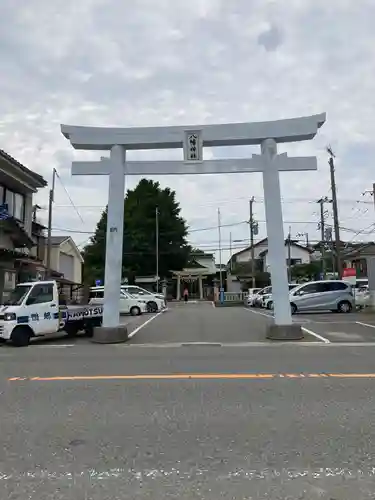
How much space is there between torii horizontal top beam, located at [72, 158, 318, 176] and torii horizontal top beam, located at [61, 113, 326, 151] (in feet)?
1.87

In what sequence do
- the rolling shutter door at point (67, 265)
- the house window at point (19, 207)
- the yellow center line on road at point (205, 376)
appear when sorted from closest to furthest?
1. the yellow center line on road at point (205, 376)
2. the house window at point (19, 207)
3. the rolling shutter door at point (67, 265)

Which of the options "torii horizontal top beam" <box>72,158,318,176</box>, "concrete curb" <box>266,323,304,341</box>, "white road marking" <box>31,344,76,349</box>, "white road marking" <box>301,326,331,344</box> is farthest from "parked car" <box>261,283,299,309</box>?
"white road marking" <box>31,344,76,349</box>

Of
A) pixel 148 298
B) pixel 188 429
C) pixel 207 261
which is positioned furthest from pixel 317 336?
pixel 207 261

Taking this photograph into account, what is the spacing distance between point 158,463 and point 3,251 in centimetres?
1809

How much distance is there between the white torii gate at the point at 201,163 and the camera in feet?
47.3

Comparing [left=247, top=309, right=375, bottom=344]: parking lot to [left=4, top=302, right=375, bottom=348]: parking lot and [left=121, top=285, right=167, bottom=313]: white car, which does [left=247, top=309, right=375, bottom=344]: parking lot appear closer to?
[left=4, top=302, right=375, bottom=348]: parking lot

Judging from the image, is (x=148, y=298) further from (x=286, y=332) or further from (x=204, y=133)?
(x=204, y=133)

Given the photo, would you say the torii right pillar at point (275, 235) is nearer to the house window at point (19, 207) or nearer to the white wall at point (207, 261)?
the house window at point (19, 207)

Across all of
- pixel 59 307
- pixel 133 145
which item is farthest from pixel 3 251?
pixel 133 145

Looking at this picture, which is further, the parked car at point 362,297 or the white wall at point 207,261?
the white wall at point 207,261

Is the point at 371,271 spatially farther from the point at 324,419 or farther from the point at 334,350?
the point at 324,419

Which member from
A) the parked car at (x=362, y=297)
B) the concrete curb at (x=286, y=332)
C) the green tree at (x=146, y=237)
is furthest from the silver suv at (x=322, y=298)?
the green tree at (x=146, y=237)

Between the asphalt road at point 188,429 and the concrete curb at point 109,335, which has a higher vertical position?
the concrete curb at point 109,335

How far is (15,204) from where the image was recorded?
84.1 ft
